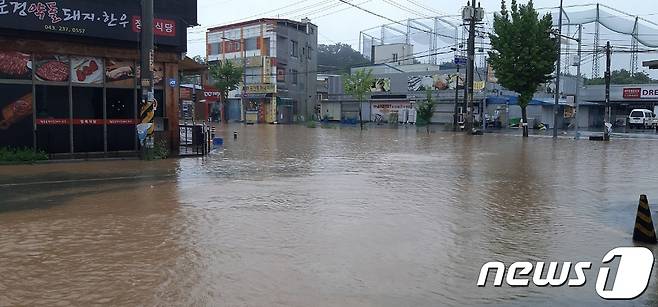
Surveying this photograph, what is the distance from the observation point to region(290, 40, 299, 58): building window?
244 ft

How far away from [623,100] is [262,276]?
62.4 m

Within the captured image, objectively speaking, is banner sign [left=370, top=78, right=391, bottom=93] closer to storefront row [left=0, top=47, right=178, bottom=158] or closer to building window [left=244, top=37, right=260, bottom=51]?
building window [left=244, top=37, right=260, bottom=51]

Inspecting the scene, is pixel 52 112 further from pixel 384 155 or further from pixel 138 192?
pixel 384 155

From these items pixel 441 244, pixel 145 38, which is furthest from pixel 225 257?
pixel 145 38

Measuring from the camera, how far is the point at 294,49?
246ft

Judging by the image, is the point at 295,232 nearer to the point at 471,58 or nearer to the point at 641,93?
the point at 471,58

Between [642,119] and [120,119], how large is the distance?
2060 inches

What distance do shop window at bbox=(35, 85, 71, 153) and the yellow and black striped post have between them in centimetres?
1583

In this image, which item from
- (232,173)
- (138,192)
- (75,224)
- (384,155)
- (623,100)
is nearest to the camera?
(75,224)

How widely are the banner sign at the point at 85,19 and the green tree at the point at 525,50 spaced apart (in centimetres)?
2765

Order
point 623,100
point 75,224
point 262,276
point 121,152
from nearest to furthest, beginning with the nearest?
1. point 262,276
2. point 75,224
3. point 121,152
4. point 623,100

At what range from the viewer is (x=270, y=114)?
7294cm

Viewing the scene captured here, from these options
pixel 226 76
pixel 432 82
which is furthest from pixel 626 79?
pixel 226 76

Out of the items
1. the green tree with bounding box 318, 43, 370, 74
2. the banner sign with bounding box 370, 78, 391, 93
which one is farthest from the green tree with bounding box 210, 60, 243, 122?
the green tree with bounding box 318, 43, 370, 74
